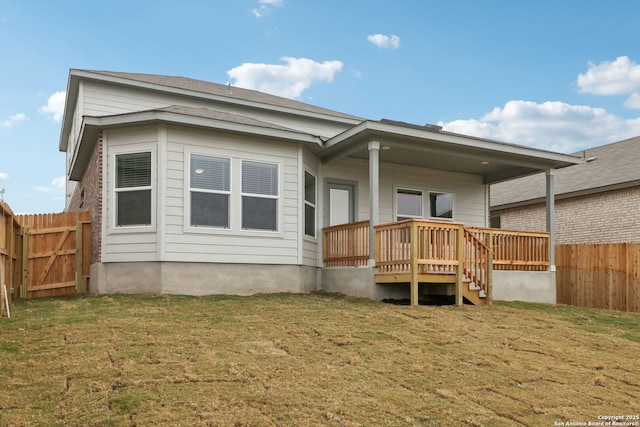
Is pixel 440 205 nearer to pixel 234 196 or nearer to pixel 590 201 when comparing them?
pixel 590 201

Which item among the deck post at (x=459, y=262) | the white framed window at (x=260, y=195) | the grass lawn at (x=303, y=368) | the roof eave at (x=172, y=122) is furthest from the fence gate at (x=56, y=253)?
the deck post at (x=459, y=262)

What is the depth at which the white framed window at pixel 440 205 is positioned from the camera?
1529cm

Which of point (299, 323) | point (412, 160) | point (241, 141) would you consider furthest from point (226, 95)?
point (299, 323)

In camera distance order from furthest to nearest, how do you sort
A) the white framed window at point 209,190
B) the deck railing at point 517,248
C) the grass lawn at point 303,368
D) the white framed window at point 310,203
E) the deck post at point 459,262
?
the white framed window at point 310,203, the deck railing at point 517,248, the white framed window at point 209,190, the deck post at point 459,262, the grass lawn at point 303,368

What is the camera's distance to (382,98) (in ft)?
64.4

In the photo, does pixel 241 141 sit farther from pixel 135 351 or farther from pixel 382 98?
pixel 382 98

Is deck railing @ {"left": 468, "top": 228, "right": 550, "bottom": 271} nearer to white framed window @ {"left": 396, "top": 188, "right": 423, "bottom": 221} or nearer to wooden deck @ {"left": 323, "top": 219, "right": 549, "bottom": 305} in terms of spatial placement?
wooden deck @ {"left": 323, "top": 219, "right": 549, "bottom": 305}

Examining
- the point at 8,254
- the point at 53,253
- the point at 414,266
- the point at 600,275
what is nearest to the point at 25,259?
the point at 53,253

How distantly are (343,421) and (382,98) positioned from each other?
1653 cm

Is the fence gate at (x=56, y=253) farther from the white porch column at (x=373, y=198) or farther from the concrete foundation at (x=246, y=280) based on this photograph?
the white porch column at (x=373, y=198)

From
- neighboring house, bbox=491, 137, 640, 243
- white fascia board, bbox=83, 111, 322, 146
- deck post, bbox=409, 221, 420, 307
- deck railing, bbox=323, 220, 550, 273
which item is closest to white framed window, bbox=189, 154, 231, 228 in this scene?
white fascia board, bbox=83, 111, 322, 146

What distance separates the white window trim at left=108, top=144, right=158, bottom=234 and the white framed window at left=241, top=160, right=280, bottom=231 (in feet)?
5.84

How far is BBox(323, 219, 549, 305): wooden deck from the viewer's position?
1035cm

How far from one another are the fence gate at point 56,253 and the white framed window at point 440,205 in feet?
28.5
